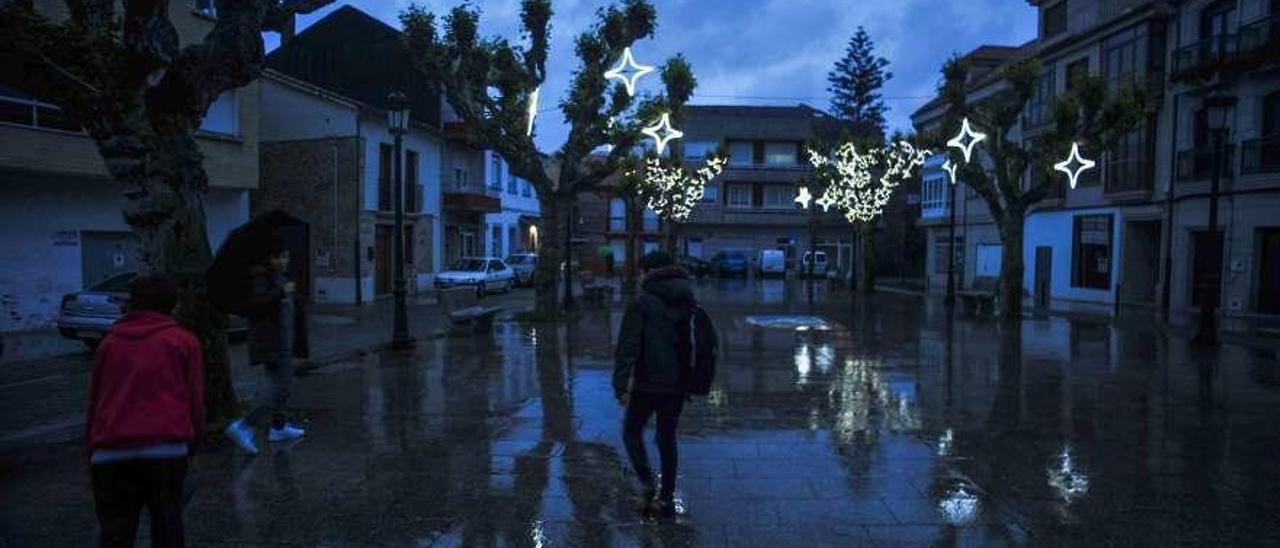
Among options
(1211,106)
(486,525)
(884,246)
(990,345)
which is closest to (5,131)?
(486,525)

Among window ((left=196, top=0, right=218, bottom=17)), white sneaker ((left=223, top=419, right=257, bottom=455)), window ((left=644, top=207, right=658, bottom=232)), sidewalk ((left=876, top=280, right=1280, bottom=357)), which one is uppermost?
window ((left=196, top=0, right=218, bottom=17))

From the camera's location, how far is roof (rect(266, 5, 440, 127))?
A: 1309 inches

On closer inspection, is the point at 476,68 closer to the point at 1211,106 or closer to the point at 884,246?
the point at 1211,106

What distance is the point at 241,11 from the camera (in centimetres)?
745

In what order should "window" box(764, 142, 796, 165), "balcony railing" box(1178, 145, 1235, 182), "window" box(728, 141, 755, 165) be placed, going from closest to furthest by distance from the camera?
"balcony railing" box(1178, 145, 1235, 182), "window" box(764, 142, 796, 165), "window" box(728, 141, 755, 165)

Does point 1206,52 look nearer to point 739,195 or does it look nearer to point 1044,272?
point 1044,272

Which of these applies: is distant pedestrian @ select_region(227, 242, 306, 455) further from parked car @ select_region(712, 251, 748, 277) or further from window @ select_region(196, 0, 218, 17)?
parked car @ select_region(712, 251, 748, 277)

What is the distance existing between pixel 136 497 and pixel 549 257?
16878 millimetres

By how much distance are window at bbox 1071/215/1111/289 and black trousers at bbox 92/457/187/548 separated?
1199 inches

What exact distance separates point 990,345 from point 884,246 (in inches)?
1848

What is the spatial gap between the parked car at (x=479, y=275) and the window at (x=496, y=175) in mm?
6225

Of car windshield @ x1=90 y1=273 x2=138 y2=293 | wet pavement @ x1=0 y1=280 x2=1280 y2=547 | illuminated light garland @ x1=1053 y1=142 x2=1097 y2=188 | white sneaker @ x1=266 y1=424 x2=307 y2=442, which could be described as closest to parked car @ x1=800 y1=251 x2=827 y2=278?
illuminated light garland @ x1=1053 y1=142 x2=1097 y2=188

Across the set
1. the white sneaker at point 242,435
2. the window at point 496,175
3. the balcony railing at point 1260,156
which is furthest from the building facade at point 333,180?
the balcony railing at point 1260,156

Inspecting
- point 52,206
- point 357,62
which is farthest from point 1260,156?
point 357,62
